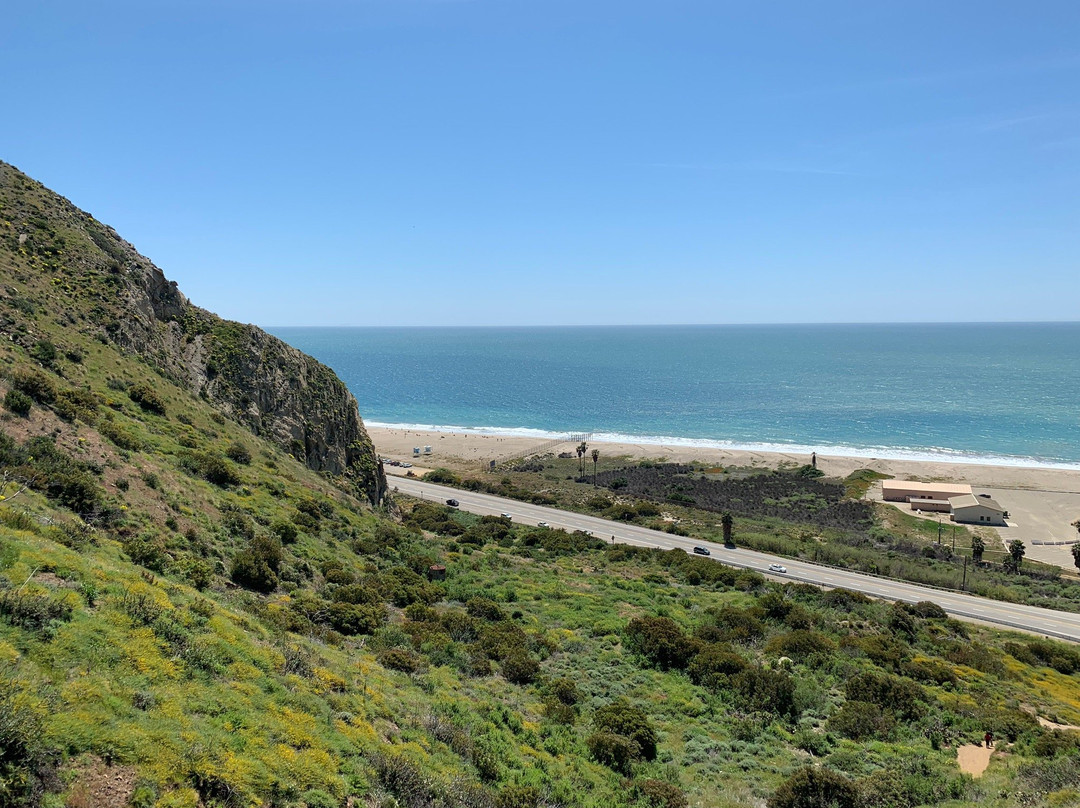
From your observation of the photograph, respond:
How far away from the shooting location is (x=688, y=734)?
55.6 feet

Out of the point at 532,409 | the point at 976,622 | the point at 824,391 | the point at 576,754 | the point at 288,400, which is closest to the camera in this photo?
the point at 576,754

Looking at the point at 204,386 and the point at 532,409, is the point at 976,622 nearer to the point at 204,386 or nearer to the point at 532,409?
the point at 204,386

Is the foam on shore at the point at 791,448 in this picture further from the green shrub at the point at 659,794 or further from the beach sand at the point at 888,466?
the green shrub at the point at 659,794

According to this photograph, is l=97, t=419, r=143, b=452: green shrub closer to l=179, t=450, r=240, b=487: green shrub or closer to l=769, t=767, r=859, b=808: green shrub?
l=179, t=450, r=240, b=487: green shrub

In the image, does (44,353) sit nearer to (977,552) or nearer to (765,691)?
(765,691)

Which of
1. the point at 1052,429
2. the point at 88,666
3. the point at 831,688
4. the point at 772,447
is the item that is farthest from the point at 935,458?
the point at 88,666

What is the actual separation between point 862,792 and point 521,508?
44871 mm

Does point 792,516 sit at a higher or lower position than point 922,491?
lower

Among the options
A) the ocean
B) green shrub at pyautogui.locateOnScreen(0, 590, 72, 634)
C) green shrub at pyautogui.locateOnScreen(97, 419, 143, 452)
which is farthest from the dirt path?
the ocean

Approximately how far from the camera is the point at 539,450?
327 feet

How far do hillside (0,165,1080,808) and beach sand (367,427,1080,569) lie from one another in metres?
45.4

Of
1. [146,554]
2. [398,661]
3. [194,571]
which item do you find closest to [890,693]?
[398,661]

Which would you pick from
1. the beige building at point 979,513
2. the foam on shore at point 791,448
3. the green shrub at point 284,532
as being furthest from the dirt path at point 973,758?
the foam on shore at point 791,448

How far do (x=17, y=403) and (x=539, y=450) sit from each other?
273 ft
